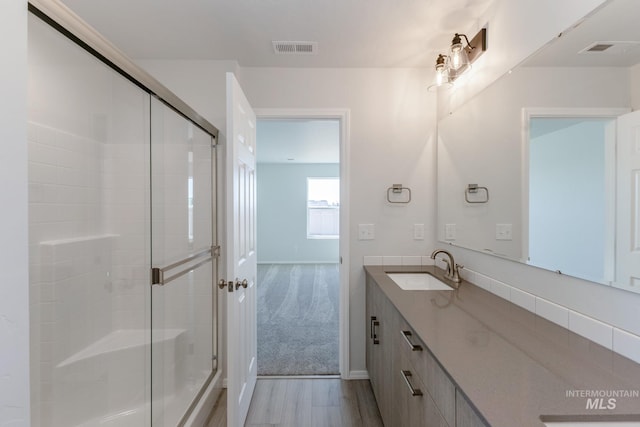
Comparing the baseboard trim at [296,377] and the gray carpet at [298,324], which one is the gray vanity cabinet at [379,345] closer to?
the baseboard trim at [296,377]

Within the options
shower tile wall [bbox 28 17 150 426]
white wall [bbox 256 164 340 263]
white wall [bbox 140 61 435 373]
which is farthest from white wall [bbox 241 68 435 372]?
white wall [bbox 256 164 340 263]

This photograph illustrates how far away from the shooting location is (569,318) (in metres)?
1.14

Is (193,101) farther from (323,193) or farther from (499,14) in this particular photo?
(323,193)

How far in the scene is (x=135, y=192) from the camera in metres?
1.81

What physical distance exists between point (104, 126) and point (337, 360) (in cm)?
249

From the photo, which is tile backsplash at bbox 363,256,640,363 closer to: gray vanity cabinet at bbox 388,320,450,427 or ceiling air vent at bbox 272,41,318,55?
gray vanity cabinet at bbox 388,320,450,427

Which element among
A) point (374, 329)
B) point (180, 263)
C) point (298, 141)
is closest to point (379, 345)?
point (374, 329)

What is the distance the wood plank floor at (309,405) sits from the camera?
6.04ft

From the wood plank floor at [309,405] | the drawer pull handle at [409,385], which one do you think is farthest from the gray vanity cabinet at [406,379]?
the wood plank floor at [309,405]

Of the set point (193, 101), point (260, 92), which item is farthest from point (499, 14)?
point (193, 101)

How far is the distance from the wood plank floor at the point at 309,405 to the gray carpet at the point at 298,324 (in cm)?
16

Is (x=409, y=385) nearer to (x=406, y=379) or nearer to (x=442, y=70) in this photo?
(x=406, y=379)

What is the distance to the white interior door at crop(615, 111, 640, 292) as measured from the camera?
877mm

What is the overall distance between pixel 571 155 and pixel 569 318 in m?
0.63
